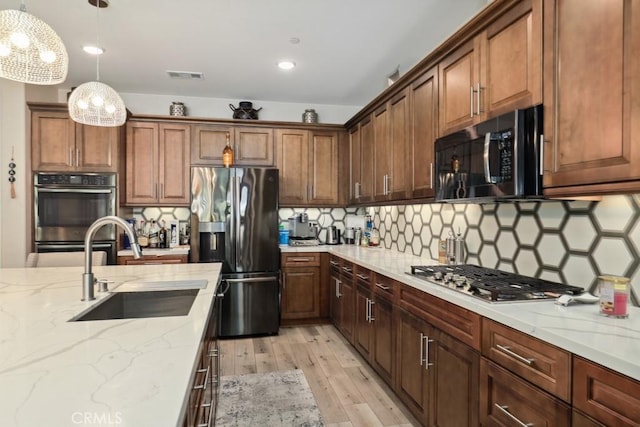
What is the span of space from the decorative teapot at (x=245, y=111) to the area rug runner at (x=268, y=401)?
281 centimetres

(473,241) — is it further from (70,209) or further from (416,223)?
(70,209)

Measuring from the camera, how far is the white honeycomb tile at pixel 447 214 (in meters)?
2.83

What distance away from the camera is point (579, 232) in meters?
1.76

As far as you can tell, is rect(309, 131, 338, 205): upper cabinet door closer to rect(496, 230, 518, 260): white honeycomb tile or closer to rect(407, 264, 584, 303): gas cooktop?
rect(407, 264, 584, 303): gas cooktop

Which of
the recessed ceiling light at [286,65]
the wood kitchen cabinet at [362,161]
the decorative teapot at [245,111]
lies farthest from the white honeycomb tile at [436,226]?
the decorative teapot at [245,111]

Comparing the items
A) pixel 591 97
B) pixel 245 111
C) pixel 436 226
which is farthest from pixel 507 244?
pixel 245 111

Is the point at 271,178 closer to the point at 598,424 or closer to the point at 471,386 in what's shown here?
the point at 471,386

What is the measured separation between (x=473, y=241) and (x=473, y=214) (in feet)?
0.62

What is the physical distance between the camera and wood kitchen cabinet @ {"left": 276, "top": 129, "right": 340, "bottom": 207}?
440cm

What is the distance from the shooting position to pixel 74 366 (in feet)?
2.90

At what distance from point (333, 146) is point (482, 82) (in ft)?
8.59

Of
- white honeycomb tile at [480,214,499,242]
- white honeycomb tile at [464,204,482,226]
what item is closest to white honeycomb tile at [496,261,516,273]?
white honeycomb tile at [480,214,499,242]

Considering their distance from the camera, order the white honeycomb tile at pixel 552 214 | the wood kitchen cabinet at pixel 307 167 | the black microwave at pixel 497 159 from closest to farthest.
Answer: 1. the black microwave at pixel 497 159
2. the white honeycomb tile at pixel 552 214
3. the wood kitchen cabinet at pixel 307 167

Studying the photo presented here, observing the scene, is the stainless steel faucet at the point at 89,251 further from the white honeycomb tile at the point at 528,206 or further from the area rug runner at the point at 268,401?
the white honeycomb tile at the point at 528,206
